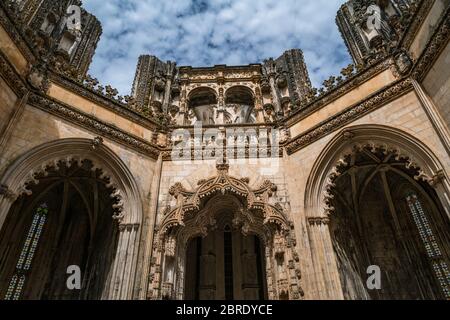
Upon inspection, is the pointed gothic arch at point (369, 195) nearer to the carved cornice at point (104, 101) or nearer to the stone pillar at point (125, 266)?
the stone pillar at point (125, 266)

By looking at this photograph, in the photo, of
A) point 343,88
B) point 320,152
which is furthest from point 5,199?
point 343,88

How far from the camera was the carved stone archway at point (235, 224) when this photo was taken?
9.00m

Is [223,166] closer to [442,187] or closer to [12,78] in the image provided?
[442,187]

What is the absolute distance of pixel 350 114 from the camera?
1034 centimetres

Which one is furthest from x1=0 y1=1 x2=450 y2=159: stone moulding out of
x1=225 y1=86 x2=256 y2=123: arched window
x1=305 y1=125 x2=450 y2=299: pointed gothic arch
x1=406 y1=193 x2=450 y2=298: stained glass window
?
x1=406 y1=193 x2=450 y2=298: stained glass window

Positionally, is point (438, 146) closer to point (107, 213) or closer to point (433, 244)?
point (433, 244)

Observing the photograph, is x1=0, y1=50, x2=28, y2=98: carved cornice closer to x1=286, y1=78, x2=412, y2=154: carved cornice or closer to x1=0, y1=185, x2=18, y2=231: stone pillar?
x1=0, y1=185, x2=18, y2=231: stone pillar

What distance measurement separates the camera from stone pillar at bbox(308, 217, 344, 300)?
8.26 m

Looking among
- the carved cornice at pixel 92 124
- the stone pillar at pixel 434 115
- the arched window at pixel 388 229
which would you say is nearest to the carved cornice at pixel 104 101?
the carved cornice at pixel 92 124

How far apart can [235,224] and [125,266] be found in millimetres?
3718

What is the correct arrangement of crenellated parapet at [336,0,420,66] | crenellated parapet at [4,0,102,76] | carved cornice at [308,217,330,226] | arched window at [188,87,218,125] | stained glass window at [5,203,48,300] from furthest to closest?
1. arched window at [188,87,218,125]
2. crenellated parapet at [336,0,420,66]
3. stained glass window at [5,203,48,300]
4. crenellated parapet at [4,0,102,76]
5. carved cornice at [308,217,330,226]

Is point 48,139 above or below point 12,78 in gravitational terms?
below

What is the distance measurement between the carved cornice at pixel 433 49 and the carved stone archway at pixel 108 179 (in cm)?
935
